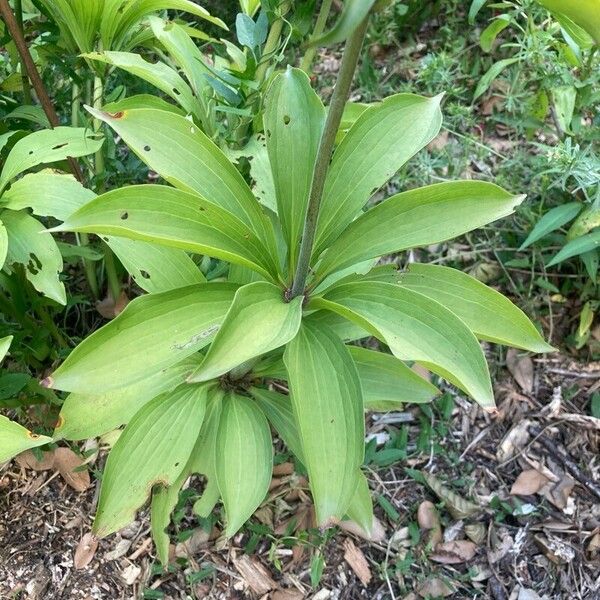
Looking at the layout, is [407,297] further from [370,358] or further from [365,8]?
[365,8]

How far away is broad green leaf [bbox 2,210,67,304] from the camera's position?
4.26ft

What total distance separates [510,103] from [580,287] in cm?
62

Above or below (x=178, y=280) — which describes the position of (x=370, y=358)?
below

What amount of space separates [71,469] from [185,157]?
98cm

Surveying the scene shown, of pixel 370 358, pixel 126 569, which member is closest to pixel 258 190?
pixel 370 358

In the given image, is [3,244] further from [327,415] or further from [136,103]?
[327,415]

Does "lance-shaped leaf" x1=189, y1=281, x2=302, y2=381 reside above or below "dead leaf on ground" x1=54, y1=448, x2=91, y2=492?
above

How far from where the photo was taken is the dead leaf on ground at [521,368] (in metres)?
1.97

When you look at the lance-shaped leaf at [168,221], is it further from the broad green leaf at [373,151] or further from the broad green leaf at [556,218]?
the broad green leaf at [556,218]

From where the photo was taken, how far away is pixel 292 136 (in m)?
1.19

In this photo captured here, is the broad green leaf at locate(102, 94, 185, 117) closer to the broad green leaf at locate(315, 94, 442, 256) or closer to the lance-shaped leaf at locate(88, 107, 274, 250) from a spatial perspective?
the lance-shaped leaf at locate(88, 107, 274, 250)

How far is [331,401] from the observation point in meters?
1.13

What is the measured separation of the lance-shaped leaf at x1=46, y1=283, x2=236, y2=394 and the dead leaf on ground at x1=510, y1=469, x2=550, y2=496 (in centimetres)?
111

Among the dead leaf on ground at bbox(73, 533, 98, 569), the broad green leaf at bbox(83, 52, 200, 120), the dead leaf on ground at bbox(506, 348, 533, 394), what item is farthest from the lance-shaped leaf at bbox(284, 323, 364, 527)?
the dead leaf on ground at bbox(506, 348, 533, 394)
